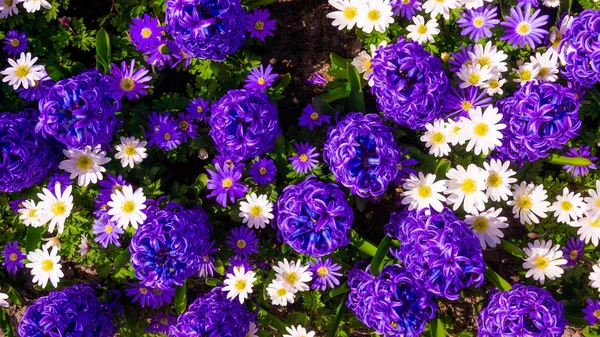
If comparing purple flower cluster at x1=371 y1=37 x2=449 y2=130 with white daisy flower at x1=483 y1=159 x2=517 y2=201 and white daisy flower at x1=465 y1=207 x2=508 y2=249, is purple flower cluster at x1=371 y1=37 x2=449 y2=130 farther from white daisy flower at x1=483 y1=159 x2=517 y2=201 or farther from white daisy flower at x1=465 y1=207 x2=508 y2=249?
white daisy flower at x1=465 y1=207 x2=508 y2=249

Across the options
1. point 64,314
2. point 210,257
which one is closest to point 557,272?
point 210,257

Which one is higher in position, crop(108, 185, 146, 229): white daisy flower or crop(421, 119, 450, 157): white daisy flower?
crop(421, 119, 450, 157): white daisy flower

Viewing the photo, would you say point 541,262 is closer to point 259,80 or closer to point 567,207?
point 567,207

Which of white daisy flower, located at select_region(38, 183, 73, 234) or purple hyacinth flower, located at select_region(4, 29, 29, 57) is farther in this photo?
purple hyacinth flower, located at select_region(4, 29, 29, 57)

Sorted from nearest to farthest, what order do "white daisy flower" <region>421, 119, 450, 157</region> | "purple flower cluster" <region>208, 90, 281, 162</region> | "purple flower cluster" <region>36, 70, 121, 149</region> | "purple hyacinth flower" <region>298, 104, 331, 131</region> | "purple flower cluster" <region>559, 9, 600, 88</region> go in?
"purple flower cluster" <region>36, 70, 121, 149</region> → "purple flower cluster" <region>208, 90, 281, 162</region> → "purple flower cluster" <region>559, 9, 600, 88</region> → "white daisy flower" <region>421, 119, 450, 157</region> → "purple hyacinth flower" <region>298, 104, 331, 131</region>

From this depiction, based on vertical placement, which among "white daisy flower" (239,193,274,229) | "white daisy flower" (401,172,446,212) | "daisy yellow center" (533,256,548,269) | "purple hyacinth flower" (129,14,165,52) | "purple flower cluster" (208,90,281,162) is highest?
"purple hyacinth flower" (129,14,165,52)

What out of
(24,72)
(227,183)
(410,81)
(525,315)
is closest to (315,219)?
(227,183)

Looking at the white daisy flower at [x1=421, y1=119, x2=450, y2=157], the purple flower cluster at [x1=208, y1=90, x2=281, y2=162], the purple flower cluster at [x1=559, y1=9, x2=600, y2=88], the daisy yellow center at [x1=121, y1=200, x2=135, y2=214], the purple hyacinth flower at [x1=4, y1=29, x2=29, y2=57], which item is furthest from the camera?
the purple hyacinth flower at [x1=4, y1=29, x2=29, y2=57]

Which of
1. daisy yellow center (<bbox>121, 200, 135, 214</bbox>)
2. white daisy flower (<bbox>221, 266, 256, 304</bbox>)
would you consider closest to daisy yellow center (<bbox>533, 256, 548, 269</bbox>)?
white daisy flower (<bbox>221, 266, 256, 304</bbox>)
